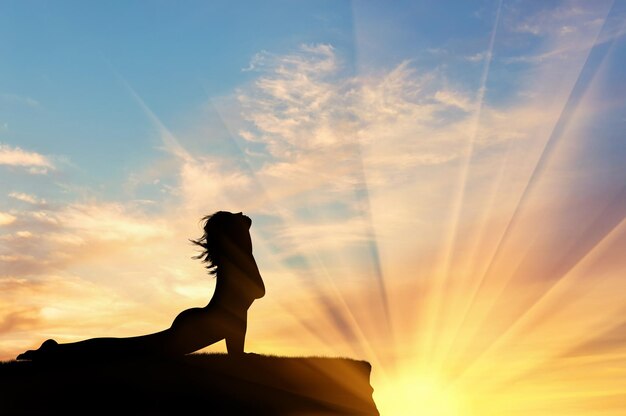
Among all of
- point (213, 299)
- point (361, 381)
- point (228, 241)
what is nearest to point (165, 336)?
point (213, 299)

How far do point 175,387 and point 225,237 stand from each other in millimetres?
4026

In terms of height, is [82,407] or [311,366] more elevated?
[311,366]

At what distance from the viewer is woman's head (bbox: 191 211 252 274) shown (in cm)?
1781

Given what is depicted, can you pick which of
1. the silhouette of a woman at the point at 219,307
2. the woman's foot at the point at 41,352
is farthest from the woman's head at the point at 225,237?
the woman's foot at the point at 41,352

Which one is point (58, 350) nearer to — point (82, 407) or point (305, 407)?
point (82, 407)

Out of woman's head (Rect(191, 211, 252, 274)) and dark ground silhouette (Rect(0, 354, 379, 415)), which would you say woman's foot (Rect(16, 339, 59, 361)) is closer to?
dark ground silhouette (Rect(0, 354, 379, 415))

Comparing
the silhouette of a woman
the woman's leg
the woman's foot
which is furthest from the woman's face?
the woman's foot

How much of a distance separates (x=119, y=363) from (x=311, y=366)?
4.92 metres

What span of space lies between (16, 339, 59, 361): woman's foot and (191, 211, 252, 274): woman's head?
4.00m

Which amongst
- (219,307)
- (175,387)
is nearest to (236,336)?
(219,307)

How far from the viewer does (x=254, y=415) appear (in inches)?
619

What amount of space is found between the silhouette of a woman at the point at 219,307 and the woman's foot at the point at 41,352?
769 mm

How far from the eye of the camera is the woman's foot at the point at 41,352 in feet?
52.3

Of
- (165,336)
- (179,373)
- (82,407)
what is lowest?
(82,407)
